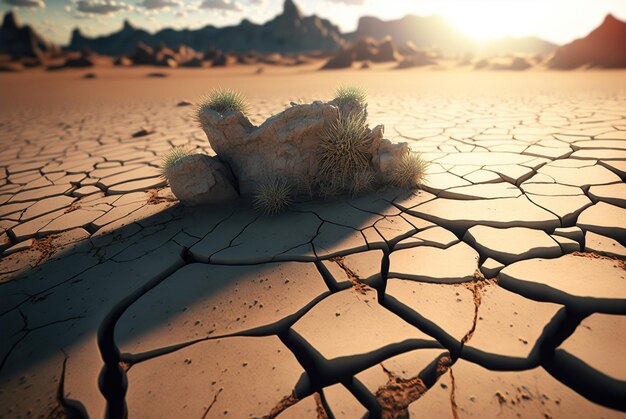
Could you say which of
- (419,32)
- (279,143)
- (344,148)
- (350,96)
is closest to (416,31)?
(419,32)

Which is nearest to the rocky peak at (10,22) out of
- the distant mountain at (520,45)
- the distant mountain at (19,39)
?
the distant mountain at (19,39)

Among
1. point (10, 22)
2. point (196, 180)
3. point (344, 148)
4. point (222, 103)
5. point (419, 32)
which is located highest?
point (419, 32)

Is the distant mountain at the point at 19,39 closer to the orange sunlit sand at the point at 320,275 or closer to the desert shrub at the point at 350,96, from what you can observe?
the orange sunlit sand at the point at 320,275

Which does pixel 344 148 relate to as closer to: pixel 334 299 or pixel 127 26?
Answer: pixel 334 299

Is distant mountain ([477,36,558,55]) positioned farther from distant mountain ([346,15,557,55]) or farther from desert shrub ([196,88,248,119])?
desert shrub ([196,88,248,119])

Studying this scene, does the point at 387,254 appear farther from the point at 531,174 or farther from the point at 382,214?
the point at 531,174
